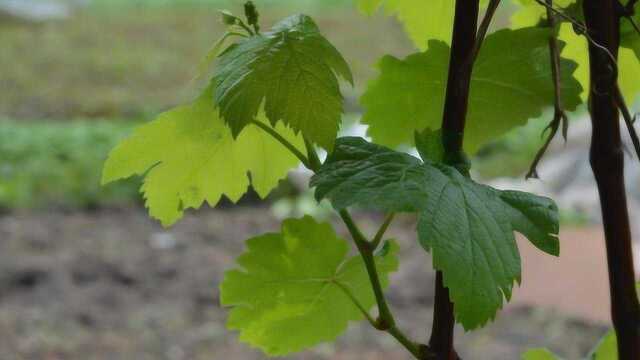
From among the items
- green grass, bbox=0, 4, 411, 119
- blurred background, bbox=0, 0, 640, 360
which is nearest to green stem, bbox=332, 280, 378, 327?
blurred background, bbox=0, 0, 640, 360

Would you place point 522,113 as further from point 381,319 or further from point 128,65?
point 128,65

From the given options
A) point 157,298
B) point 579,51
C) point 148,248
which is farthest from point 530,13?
point 148,248

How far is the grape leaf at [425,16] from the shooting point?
48 centimetres

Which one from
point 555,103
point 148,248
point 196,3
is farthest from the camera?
point 196,3

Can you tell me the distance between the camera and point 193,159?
425 mm

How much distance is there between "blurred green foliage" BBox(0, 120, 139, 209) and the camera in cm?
321

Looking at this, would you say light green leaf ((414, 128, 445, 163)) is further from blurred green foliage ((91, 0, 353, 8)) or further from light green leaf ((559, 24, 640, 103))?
blurred green foliage ((91, 0, 353, 8))

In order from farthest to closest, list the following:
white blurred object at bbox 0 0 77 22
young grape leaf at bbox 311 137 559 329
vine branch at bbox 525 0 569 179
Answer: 1. white blurred object at bbox 0 0 77 22
2. vine branch at bbox 525 0 569 179
3. young grape leaf at bbox 311 137 559 329

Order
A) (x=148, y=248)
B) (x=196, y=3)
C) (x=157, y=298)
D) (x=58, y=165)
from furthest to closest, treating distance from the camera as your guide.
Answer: (x=196, y=3), (x=58, y=165), (x=148, y=248), (x=157, y=298)

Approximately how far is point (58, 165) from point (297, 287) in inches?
124

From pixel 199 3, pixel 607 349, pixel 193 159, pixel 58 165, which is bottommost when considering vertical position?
pixel 199 3

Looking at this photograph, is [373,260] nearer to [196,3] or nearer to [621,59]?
[621,59]

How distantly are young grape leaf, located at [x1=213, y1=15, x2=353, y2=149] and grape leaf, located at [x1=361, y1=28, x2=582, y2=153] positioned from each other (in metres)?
0.10

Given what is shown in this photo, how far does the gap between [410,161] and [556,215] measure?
5cm
